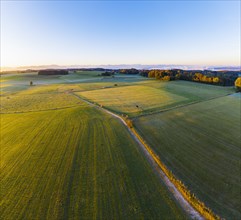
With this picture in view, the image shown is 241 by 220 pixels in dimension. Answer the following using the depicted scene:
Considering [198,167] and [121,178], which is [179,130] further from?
[121,178]

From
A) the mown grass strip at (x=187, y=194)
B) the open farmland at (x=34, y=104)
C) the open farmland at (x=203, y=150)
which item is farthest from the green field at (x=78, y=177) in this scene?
the open farmland at (x=34, y=104)

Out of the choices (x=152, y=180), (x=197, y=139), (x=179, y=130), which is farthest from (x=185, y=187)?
(x=179, y=130)

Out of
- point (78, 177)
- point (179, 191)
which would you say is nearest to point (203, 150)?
point (179, 191)

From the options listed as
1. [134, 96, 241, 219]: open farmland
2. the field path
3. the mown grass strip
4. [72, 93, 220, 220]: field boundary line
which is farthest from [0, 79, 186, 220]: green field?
[134, 96, 241, 219]: open farmland

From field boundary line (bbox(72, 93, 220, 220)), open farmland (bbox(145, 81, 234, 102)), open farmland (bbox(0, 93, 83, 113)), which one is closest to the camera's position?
field boundary line (bbox(72, 93, 220, 220))

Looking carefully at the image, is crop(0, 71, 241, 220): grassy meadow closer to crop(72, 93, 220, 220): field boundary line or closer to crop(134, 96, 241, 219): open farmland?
crop(134, 96, 241, 219): open farmland

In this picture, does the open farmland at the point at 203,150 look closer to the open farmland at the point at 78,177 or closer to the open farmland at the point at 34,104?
the open farmland at the point at 78,177
